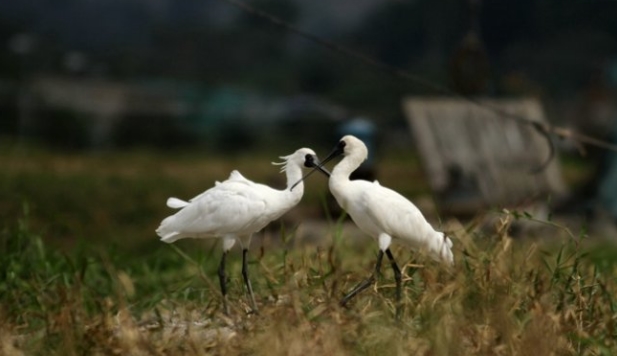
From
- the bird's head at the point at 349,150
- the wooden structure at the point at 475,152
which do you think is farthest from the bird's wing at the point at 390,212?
the wooden structure at the point at 475,152

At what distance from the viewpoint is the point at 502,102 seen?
14.3 m

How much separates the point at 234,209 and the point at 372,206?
0.53m

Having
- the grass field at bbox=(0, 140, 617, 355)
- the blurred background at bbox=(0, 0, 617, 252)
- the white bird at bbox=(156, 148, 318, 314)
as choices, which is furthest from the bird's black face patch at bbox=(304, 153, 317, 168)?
the blurred background at bbox=(0, 0, 617, 252)

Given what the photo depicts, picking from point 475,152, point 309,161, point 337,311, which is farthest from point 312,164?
point 475,152

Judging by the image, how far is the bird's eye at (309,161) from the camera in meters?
5.57

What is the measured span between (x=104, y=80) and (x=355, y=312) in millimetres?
19529

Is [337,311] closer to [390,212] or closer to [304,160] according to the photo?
[390,212]

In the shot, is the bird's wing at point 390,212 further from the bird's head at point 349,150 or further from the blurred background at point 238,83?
the blurred background at point 238,83

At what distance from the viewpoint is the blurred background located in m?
19.4

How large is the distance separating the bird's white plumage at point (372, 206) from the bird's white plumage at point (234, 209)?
0.19m

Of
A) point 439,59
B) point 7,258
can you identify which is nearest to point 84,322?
point 7,258

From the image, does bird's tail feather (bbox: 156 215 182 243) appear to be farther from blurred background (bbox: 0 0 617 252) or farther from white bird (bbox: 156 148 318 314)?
blurred background (bbox: 0 0 617 252)

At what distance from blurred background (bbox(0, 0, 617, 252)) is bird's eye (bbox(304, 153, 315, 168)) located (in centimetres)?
1092

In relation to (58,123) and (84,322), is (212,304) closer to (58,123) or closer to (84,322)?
(84,322)
